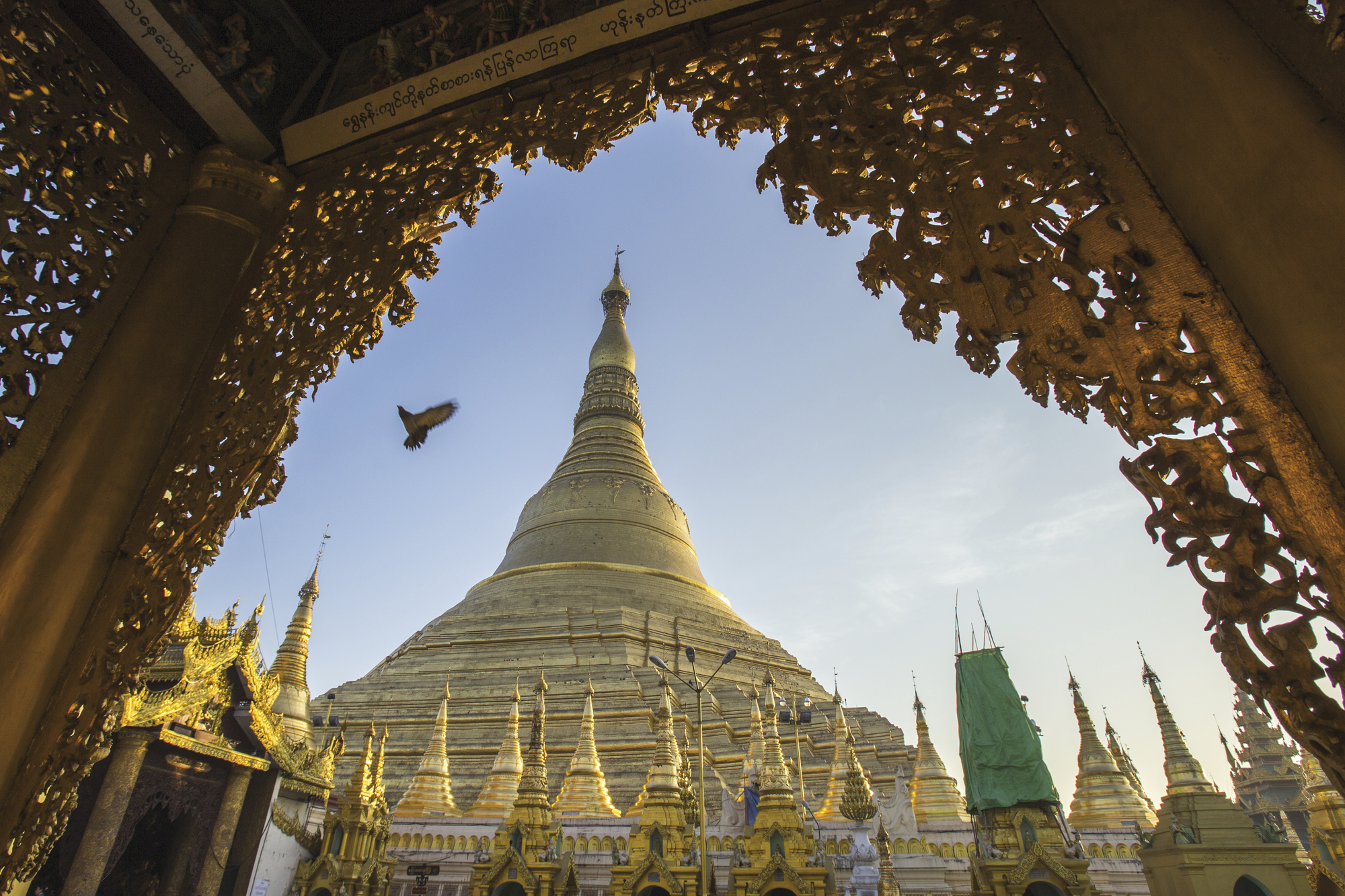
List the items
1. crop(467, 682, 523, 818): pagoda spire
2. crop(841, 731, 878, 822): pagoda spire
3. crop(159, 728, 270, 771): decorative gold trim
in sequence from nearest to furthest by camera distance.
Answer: crop(159, 728, 270, 771): decorative gold trim → crop(841, 731, 878, 822): pagoda spire → crop(467, 682, 523, 818): pagoda spire

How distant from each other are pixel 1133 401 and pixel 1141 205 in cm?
66

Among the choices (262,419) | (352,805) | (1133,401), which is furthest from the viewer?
(352,805)

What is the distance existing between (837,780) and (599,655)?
859 centimetres

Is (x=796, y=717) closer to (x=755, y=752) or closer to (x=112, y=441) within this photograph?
(x=755, y=752)

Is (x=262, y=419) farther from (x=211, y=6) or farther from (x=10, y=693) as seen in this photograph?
(x=211, y=6)

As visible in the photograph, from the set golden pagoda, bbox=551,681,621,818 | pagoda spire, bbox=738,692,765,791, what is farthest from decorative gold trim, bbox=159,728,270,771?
pagoda spire, bbox=738,692,765,791

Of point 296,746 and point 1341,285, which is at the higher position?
point 296,746

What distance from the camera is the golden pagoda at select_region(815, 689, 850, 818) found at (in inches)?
588

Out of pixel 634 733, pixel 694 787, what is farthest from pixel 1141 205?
pixel 634 733

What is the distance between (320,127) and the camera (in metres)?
3.76

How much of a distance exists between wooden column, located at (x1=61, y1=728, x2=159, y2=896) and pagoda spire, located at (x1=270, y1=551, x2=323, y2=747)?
260 inches

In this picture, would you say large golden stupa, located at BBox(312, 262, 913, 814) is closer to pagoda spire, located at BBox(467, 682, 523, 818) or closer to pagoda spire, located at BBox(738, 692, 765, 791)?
pagoda spire, located at BBox(467, 682, 523, 818)

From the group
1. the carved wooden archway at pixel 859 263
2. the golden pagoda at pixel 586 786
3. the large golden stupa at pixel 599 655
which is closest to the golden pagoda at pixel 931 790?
the large golden stupa at pixel 599 655

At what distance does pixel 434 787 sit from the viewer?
16234 mm
